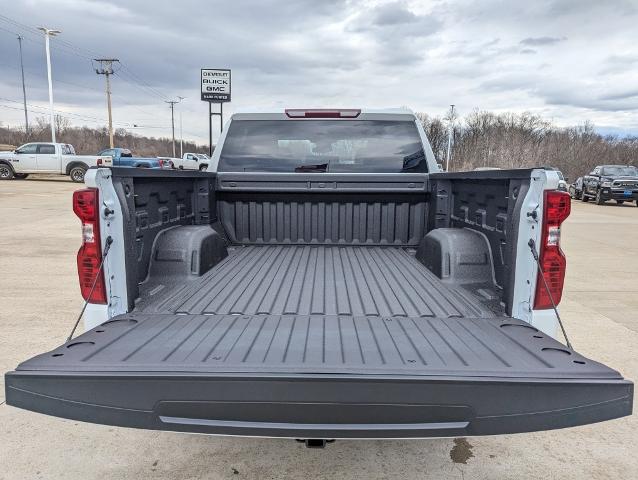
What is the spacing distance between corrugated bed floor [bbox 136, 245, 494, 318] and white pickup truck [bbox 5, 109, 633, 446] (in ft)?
0.06

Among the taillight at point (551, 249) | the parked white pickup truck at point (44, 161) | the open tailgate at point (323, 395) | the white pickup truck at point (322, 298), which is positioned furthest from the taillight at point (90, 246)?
the parked white pickup truck at point (44, 161)

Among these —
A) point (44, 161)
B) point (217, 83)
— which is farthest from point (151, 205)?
point (44, 161)

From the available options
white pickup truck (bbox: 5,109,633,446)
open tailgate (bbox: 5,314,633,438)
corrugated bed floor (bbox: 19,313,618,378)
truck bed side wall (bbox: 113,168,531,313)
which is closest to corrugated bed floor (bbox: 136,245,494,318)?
white pickup truck (bbox: 5,109,633,446)

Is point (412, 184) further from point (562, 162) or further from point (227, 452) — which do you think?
point (562, 162)

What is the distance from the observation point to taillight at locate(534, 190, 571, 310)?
2336 mm

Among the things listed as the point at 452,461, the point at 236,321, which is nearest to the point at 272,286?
the point at 236,321

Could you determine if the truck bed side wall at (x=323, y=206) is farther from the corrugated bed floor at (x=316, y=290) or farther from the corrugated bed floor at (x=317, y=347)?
the corrugated bed floor at (x=317, y=347)

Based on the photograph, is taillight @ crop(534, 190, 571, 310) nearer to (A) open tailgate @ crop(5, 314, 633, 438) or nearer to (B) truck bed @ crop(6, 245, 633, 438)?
(B) truck bed @ crop(6, 245, 633, 438)

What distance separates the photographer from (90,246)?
2.43m

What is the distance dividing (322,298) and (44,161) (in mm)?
28877

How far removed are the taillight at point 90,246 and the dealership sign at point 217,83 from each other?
504 inches

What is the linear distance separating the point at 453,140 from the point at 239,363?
8724 centimetres

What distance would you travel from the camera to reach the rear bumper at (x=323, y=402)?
1.65m

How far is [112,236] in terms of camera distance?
2434 mm
